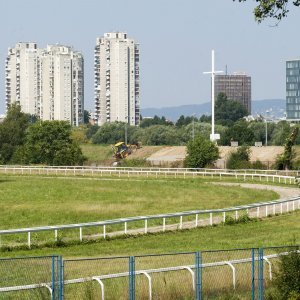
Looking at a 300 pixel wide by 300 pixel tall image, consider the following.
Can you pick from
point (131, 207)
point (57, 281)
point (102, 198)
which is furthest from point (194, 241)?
point (102, 198)

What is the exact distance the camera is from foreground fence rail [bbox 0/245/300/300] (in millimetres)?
17328

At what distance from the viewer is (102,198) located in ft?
201

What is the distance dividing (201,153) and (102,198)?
132 ft

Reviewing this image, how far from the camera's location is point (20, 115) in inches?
6570

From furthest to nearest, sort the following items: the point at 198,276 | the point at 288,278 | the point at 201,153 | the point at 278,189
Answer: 1. the point at 201,153
2. the point at 278,189
3. the point at 288,278
4. the point at 198,276

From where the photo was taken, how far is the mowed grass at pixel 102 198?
48891mm

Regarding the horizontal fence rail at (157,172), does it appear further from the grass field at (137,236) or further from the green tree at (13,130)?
the green tree at (13,130)

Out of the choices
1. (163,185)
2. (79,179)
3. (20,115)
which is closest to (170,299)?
(163,185)

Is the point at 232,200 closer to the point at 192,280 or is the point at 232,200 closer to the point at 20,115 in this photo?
the point at 192,280

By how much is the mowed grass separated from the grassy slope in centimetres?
706

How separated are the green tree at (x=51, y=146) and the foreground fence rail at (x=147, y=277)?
9765 cm

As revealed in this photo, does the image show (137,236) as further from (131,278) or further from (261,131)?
(261,131)

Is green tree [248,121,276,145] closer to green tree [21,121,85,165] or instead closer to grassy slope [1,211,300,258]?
green tree [21,121,85,165]

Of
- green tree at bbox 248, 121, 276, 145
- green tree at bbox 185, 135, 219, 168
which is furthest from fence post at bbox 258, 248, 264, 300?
green tree at bbox 248, 121, 276, 145
